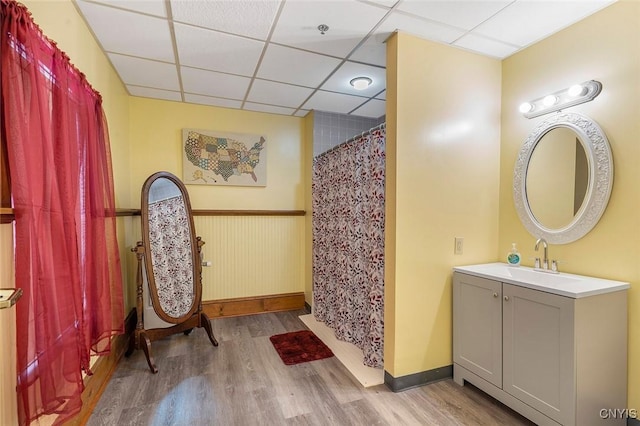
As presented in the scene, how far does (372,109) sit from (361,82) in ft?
2.39

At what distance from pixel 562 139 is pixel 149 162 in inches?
144

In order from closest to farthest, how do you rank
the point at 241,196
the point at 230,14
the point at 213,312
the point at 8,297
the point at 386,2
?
the point at 8,297 < the point at 386,2 < the point at 230,14 < the point at 213,312 < the point at 241,196

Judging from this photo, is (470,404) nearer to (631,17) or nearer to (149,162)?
(631,17)

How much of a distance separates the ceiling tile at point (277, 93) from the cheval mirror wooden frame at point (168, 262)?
1.17m

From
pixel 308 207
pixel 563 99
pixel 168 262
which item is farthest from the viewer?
pixel 308 207

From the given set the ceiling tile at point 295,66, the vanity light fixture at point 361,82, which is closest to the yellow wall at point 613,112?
the vanity light fixture at point 361,82

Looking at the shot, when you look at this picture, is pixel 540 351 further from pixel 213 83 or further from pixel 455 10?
pixel 213 83

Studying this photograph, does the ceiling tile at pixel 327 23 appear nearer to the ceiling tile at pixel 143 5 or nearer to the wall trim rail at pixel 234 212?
the ceiling tile at pixel 143 5

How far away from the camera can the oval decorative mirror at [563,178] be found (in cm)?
173

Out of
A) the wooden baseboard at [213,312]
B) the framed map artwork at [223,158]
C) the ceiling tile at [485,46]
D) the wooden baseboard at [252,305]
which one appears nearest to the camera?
the wooden baseboard at [213,312]

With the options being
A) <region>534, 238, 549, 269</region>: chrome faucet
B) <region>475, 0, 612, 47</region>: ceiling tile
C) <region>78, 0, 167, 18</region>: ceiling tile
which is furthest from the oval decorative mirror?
<region>78, 0, 167, 18</region>: ceiling tile

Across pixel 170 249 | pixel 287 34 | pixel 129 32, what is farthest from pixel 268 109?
pixel 170 249

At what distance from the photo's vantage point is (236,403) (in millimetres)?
1874

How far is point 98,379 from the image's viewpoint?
6.43ft
